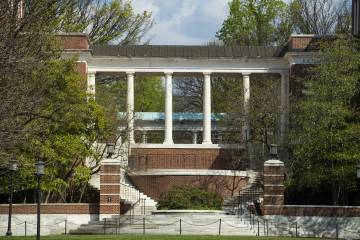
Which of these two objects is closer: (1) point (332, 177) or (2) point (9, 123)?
(2) point (9, 123)

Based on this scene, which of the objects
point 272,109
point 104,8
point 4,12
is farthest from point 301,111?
point 4,12

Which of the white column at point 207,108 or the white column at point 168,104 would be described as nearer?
the white column at point 168,104

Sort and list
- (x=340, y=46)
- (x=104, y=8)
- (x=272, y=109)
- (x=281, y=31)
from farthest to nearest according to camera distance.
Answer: (x=281, y=31) < (x=104, y=8) < (x=272, y=109) < (x=340, y=46)

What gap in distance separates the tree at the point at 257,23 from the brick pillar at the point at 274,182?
2961cm

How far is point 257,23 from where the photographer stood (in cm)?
7038

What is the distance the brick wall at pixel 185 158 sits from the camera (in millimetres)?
53562

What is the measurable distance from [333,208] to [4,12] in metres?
22.7

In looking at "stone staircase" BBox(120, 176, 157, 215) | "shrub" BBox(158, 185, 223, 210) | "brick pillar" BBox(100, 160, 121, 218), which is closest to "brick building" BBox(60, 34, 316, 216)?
"stone staircase" BBox(120, 176, 157, 215)

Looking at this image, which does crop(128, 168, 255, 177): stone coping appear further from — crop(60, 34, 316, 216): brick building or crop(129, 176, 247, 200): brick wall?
crop(129, 176, 247, 200): brick wall

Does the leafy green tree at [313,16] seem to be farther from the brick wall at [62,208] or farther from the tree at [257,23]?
the brick wall at [62,208]

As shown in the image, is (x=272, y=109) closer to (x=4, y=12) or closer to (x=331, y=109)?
(x=331, y=109)

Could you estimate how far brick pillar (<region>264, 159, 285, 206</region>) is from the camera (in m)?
41.2

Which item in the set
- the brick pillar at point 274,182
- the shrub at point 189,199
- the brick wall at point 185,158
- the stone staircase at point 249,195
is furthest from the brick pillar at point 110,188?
the brick wall at point 185,158

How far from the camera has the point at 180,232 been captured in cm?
3762
